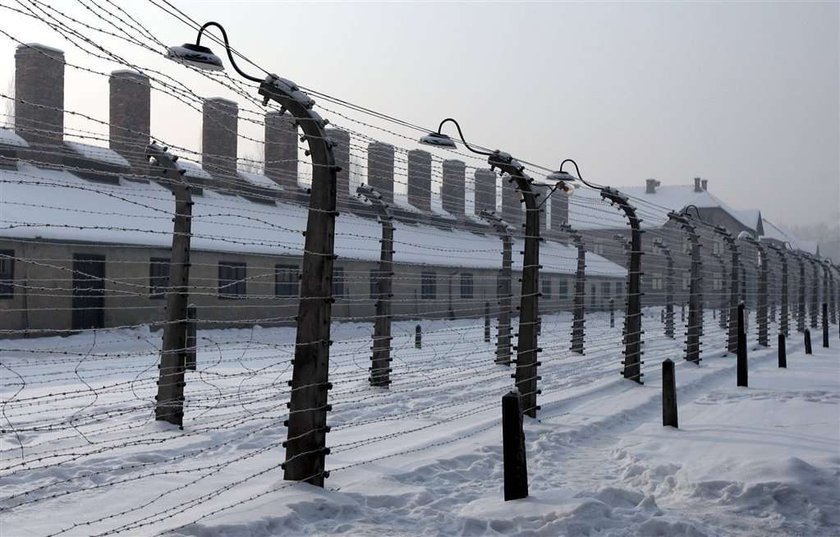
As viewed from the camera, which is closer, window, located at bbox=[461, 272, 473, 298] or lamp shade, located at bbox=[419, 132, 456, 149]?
lamp shade, located at bbox=[419, 132, 456, 149]

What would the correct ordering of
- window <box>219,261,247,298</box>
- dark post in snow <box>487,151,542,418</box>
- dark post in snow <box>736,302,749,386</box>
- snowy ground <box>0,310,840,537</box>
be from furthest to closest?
window <box>219,261,247,298</box>
dark post in snow <box>736,302,749,386</box>
dark post in snow <box>487,151,542,418</box>
snowy ground <box>0,310,840,537</box>

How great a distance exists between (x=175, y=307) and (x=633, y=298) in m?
7.96

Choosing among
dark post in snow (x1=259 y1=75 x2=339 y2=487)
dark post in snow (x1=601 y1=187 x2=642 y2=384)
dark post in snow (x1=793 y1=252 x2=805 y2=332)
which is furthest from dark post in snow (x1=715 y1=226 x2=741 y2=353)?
dark post in snow (x1=259 y1=75 x2=339 y2=487)

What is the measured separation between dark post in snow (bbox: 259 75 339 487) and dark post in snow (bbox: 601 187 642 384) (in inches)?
302

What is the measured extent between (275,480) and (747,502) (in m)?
3.58

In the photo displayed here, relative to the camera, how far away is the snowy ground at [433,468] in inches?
223

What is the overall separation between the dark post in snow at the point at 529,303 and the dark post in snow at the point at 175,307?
3.53 meters

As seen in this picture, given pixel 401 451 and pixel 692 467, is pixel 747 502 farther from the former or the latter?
pixel 401 451

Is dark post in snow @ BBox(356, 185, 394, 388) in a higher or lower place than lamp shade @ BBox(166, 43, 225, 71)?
lower

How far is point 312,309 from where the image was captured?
639cm

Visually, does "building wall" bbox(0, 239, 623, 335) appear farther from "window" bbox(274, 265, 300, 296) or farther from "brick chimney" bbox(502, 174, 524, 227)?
"brick chimney" bbox(502, 174, 524, 227)

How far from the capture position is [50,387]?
12.4 meters

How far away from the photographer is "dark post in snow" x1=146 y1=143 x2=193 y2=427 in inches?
345

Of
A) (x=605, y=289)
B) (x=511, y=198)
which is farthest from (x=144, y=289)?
(x=605, y=289)
